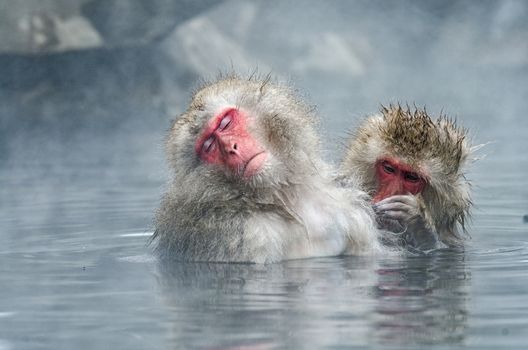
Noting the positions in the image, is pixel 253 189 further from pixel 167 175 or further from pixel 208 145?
pixel 167 175

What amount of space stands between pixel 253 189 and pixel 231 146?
0.70 feet

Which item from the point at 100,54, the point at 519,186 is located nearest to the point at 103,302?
the point at 519,186

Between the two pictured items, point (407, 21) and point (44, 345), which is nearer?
point (44, 345)

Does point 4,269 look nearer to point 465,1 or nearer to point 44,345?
point 44,345

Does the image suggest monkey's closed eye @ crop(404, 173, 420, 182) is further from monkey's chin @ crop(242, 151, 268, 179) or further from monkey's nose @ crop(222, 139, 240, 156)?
monkey's nose @ crop(222, 139, 240, 156)

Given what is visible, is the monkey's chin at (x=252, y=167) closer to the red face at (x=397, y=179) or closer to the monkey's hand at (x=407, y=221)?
the monkey's hand at (x=407, y=221)

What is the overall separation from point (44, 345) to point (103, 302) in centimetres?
83

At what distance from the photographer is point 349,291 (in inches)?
196

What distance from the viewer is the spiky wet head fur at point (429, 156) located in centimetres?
633

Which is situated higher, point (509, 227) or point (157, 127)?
point (157, 127)

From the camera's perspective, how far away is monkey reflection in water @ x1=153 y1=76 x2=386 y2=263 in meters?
5.79

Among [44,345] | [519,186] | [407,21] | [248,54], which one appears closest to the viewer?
[44,345]

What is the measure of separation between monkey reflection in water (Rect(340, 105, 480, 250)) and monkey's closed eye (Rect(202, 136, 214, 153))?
0.84m

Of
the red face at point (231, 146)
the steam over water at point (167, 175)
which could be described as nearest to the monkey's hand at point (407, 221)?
the steam over water at point (167, 175)
